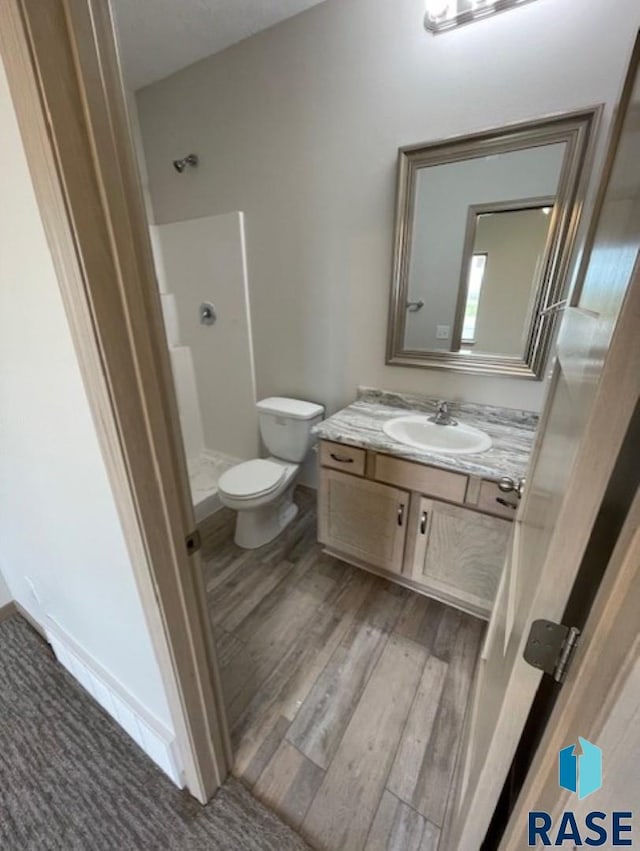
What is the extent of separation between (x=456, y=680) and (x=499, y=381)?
1261 mm

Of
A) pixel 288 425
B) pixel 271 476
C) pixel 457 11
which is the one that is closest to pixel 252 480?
pixel 271 476

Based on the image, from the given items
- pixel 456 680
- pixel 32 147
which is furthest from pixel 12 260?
pixel 456 680

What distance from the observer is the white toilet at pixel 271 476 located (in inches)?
74.3

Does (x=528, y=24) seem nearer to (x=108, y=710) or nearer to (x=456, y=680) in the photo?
(x=456, y=680)

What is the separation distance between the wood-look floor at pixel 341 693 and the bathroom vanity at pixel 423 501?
0.17 m

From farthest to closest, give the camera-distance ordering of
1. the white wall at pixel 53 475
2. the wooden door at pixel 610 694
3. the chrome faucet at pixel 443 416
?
the chrome faucet at pixel 443 416, the white wall at pixel 53 475, the wooden door at pixel 610 694

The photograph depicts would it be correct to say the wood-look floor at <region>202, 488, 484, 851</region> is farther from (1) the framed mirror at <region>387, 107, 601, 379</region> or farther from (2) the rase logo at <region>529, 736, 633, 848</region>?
(1) the framed mirror at <region>387, 107, 601, 379</region>

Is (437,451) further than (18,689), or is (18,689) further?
(437,451)

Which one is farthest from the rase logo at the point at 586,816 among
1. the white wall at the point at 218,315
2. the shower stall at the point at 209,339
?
the white wall at the point at 218,315

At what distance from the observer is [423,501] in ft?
4.91

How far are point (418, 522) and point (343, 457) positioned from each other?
1.43ft

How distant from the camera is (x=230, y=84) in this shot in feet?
6.02

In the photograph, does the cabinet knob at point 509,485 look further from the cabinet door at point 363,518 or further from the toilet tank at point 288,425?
the toilet tank at point 288,425

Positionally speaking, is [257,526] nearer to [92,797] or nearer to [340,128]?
[92,797]
